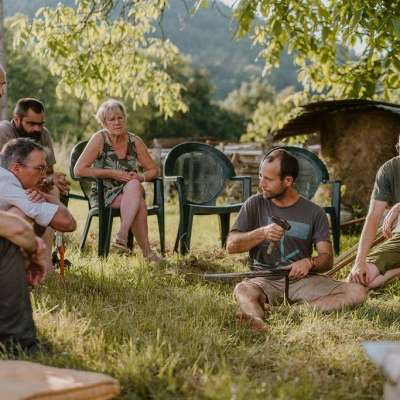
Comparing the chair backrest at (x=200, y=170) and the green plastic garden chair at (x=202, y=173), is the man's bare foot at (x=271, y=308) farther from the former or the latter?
the chair backrest at (x=200, y=170)

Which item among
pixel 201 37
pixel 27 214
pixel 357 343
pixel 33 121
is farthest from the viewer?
pixel 201 37

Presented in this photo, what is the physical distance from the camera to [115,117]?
5.91 m

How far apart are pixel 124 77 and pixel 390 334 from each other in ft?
20.5

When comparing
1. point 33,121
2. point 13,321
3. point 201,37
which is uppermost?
point 201,37

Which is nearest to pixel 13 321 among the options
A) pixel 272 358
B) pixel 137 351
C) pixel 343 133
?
pixel 137 351

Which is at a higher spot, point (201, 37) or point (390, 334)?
point (201, 37)

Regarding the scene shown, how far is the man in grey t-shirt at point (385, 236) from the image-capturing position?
457 cm

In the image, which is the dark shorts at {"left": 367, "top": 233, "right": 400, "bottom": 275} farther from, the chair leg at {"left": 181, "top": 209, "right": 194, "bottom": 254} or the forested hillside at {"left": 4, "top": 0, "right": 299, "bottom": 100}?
the forested hillside at {"left": 4, "top": 0, "right": 299, "bottom": 100}

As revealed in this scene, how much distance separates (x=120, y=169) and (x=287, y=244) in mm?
2205

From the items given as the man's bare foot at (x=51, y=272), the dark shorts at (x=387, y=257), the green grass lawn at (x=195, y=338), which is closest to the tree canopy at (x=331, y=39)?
the dark shorts at (x=387, y=257)

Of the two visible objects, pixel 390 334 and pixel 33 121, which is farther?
pixel 33 121

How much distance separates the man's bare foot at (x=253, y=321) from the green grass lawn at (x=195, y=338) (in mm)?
46

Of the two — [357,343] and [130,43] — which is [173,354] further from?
[130,43]

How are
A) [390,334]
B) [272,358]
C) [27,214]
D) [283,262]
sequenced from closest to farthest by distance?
[272,358]
[390,334]
[27,214]
[283,262]
